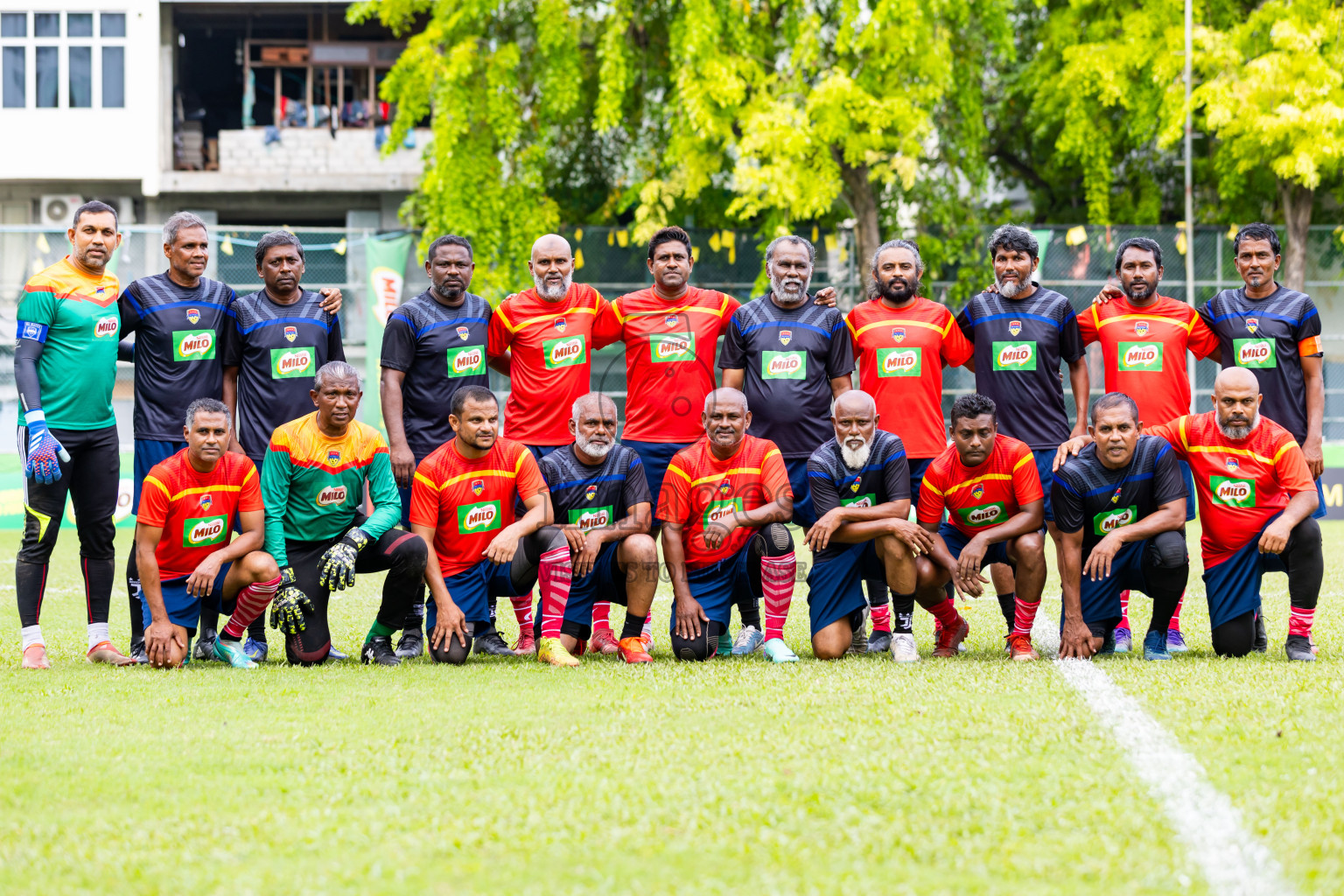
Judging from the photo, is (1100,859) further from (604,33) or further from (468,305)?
(604,33)

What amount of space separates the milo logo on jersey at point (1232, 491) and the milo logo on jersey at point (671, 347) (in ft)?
8.37

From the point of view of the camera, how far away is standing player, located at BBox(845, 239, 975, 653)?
6723 millimetres

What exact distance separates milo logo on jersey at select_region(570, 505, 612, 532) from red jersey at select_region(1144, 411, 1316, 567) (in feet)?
8.96

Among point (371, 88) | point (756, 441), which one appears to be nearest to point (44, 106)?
point (371, 88)

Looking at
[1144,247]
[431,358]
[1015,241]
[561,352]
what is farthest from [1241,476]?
[431,358]

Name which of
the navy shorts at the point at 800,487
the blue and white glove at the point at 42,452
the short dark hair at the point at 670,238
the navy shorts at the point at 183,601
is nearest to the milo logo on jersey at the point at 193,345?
the blue and white glove at the point at 42,452

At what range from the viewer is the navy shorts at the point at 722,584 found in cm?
637

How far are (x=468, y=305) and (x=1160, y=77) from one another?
1370 cm

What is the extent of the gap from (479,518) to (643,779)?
271 cm

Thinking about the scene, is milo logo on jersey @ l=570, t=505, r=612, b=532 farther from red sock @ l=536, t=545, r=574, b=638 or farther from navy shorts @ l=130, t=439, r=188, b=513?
navy shorts @ l=130, t=439, r=188, b=513

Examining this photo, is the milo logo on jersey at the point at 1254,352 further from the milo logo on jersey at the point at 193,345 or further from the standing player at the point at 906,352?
the milo logo on jersey at the point at 193,345

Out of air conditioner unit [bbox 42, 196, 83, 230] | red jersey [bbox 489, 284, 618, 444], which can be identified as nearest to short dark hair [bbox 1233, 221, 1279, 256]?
red jersey [bbox 489, 284, 618, 444]

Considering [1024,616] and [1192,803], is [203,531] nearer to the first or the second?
[1024,616]

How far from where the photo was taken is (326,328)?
22.0 ft
